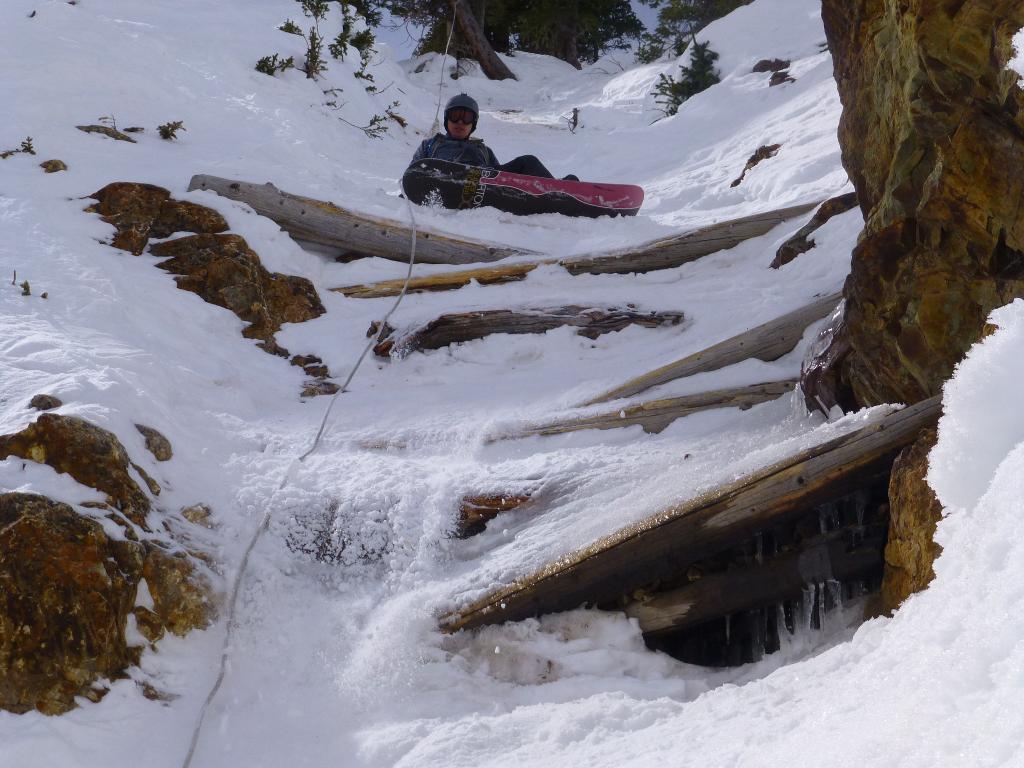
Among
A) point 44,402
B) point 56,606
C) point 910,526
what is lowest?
point 56,606

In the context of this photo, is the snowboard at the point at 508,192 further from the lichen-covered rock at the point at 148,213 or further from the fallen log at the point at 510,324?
the fallen log at the point at 510,324

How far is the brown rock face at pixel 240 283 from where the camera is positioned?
5.78 m

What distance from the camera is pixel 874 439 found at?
329 cm

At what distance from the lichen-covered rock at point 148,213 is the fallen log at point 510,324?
1592mm

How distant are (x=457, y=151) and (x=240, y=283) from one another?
3.14 metres

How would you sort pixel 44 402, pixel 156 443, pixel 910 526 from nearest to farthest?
pixel 910 526 → pixel 44 402 → pixel 156 443

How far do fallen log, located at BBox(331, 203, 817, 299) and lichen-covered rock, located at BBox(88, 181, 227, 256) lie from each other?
101 cm

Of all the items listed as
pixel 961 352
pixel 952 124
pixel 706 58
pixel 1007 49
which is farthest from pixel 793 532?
pixel 706 58

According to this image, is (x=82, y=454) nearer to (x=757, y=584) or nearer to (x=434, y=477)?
(x=434, y=477)

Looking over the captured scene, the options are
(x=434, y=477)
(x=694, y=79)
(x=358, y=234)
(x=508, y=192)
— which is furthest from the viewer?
(x=694, y=79)

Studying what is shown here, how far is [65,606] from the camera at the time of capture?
10.3 feet

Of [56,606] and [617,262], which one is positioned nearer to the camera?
[56,606]

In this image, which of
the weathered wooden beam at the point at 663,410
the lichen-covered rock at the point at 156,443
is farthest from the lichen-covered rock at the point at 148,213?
the weathered wooden beam at the point at 663,410

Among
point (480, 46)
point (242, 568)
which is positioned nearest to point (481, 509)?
point (242, 568)
